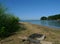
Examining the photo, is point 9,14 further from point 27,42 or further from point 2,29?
point 27,42

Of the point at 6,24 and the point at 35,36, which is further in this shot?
the point at 6,24

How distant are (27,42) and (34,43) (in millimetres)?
679

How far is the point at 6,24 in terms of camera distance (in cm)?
1230

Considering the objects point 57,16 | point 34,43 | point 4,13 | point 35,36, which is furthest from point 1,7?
point 57,16

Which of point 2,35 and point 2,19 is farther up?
point 2,19

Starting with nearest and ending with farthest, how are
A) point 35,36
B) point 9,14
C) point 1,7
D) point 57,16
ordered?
point 35,36, point 1,7, point 9,14, point 57,16

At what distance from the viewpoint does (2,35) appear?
37.5 feet

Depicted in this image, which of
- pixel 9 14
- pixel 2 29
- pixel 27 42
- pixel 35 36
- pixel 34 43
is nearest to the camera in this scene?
pixel 34 43

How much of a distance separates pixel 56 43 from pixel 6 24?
17.5 feet

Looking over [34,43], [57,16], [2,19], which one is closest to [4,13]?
[2,19]

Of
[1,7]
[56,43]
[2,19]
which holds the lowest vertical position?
[56,43]

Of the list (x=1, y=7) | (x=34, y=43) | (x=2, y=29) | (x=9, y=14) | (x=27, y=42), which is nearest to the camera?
(x=34, y=43)

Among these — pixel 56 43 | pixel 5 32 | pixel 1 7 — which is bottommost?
pixel 56 43

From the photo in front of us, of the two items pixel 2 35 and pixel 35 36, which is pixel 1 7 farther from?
pixel 35 36
